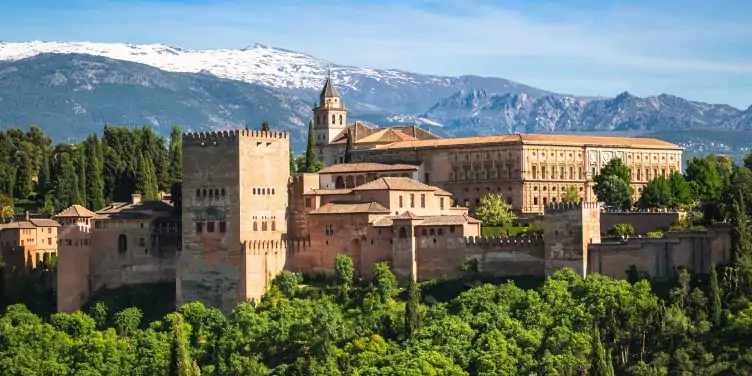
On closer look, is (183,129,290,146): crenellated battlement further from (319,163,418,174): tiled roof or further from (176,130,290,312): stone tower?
(319,163,418,174): tiled roof

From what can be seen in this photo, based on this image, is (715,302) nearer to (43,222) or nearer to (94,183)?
(43,222)

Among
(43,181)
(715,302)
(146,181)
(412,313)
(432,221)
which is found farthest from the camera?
(43,181)

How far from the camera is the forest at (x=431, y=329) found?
188 ft

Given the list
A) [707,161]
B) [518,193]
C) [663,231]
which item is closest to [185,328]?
[663,231]

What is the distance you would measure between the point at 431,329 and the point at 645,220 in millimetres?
16549

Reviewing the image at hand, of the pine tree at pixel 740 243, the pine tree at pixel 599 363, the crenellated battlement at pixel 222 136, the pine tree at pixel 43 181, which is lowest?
the pine tree at pixel 599 363

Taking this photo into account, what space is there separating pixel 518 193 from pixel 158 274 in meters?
25.1

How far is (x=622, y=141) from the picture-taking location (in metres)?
96.3

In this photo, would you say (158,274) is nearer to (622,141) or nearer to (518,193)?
(518,193)

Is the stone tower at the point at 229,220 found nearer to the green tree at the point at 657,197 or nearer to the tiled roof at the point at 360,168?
the tiled roof at the point at 360,168

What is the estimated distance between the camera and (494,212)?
3140 inches

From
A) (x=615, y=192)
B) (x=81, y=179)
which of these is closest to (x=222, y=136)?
(x=81, y=179)

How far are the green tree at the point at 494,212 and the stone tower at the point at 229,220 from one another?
13.7 meters

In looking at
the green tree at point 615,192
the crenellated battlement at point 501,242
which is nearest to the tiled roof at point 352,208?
the crenellated battlement at point 501,242
